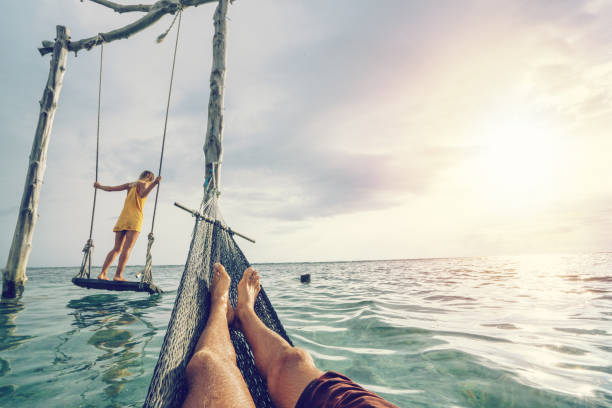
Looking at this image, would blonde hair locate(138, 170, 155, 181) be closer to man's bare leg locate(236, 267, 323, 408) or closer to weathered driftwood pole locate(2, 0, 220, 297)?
weathered driftwood pole locate(2, 0, 220, 297)

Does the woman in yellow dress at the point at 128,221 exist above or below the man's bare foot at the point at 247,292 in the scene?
above

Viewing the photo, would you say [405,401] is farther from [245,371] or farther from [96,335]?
[96,335]

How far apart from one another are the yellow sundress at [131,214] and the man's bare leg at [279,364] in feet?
10.1

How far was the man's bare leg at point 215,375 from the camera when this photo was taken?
104 cm

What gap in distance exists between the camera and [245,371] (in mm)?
1457

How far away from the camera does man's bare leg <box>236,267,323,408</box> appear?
1233mm

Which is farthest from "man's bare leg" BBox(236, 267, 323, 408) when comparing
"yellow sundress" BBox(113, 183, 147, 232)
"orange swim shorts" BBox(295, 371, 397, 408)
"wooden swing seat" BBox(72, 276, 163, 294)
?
"yellow sundress" BBox(113, 183, 147, 232)

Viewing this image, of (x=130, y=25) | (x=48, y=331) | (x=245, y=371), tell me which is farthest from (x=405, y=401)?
(x=130, y=25)

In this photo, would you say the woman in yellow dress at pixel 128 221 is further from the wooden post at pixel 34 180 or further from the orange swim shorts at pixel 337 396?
the orange swim shorts at pixel 337 396

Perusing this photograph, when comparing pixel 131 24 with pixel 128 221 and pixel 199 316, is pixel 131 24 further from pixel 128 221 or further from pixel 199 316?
pixel 199 316

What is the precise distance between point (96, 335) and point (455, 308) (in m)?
4.59

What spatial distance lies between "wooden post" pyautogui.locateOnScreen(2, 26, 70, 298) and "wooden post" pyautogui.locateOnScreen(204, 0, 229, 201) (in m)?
4.10

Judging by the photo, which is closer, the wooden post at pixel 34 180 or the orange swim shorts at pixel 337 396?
the orange swim shorts at pixel 337 396

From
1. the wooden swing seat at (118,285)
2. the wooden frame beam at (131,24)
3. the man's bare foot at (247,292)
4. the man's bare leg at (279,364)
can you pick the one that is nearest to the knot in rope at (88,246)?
the wooden swing seat at (118,285)
